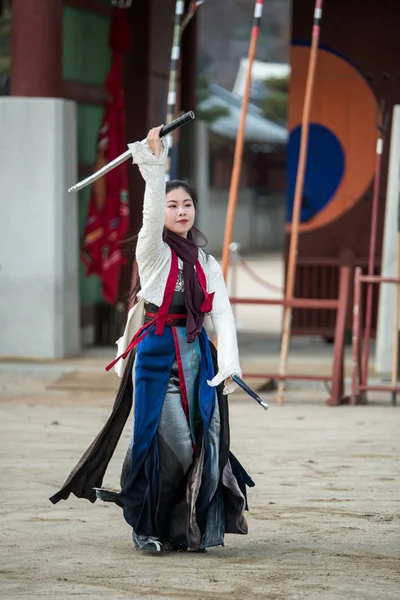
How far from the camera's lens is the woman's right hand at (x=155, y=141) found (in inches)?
197

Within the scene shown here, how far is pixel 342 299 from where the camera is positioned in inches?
366

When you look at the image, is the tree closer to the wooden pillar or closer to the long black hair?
the wooden pillar

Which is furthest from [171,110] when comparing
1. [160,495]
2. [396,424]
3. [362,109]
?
[160,495]

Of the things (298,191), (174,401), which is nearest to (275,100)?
(298,191)

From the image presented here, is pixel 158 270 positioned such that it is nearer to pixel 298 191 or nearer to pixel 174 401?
pixel 174 401

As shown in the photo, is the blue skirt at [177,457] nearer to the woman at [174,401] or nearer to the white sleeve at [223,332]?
the woman at [174,401]

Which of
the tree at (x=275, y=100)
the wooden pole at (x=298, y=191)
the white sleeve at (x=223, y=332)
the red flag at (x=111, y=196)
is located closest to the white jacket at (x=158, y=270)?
the white sleeve at (x=223, y=332)

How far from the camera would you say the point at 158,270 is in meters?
5.26

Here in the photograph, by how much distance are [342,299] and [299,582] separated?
15.3ft

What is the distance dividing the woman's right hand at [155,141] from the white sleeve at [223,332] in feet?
1.79

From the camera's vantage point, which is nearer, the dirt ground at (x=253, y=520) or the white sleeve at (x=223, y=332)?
the dirt ground at (x=253, y=520)

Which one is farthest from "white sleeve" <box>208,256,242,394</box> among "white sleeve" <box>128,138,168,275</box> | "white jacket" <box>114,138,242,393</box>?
"white sleeve" <box>128,138,168,275</box>

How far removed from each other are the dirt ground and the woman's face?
1.22 meters

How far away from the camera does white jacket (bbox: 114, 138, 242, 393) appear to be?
5043 mm
